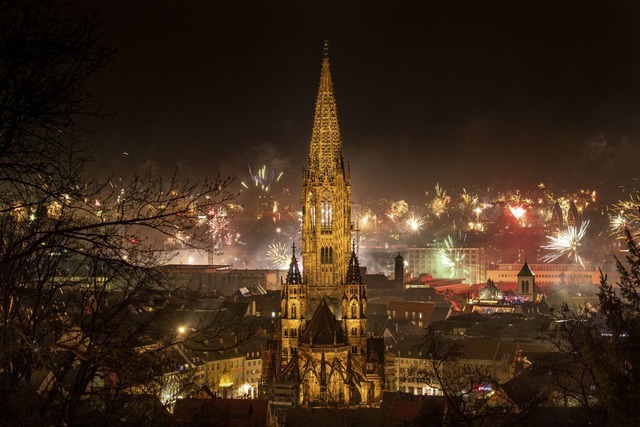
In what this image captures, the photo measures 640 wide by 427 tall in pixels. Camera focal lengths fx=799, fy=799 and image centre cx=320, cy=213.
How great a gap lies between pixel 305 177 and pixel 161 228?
1781 inches

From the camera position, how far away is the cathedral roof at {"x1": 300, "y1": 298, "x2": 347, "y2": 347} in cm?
4856

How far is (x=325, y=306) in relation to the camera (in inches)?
1970

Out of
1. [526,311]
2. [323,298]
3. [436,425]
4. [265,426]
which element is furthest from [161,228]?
[526,311]

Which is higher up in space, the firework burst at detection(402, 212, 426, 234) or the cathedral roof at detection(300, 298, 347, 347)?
the firework burst at detection(402, 212, 426, 234)

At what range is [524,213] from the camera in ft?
551

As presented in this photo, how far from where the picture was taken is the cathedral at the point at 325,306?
156 feet

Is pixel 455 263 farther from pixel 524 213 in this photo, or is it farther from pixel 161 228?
pixel 161 228

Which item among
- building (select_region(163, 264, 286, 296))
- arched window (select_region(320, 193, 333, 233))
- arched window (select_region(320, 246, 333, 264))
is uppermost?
building (select_region(163, 264, 286, 296))

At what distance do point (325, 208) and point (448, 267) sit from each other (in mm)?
105610

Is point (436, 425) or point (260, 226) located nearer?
point (436, 425)

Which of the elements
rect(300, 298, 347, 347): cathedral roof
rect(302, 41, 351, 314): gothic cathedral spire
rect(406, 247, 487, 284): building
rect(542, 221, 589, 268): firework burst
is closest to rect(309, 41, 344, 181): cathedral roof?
rect(302, 41, 351, 314): gothic cathedral spire

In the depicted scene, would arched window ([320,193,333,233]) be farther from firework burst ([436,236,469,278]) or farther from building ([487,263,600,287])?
firework burst ([436,236,469,278])

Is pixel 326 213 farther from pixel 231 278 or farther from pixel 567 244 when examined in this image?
pixel 567 244

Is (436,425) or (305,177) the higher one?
(305,177)
